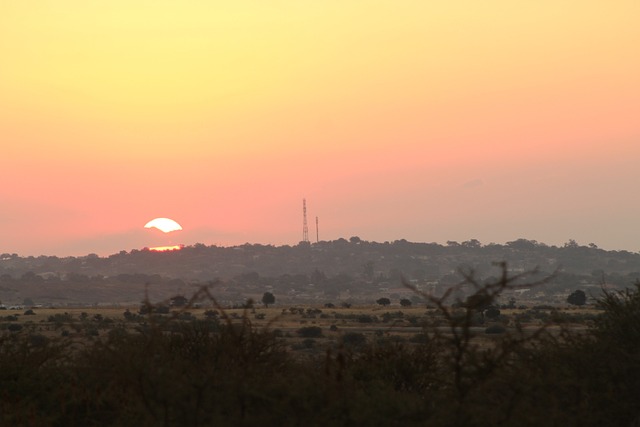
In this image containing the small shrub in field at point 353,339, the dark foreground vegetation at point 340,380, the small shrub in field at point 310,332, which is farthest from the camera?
the small shrub in field at point 310,332

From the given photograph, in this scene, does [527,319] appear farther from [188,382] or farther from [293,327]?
[188,382]

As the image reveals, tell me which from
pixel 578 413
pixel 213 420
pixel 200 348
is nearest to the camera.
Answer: pixel 213 420

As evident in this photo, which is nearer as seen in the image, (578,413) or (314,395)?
(314,395)

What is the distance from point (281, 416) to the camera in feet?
44.6

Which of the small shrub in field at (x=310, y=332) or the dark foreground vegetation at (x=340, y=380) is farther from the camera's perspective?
the small shrub in field at (x=310, y=332)

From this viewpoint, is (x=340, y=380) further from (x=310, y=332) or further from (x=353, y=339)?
(x=310, y=332)

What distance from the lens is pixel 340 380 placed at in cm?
1418

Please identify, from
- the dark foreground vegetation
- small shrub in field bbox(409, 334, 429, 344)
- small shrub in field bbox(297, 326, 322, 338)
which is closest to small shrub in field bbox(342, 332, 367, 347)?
small shrub in field bbox(409, 334, 429, 344)

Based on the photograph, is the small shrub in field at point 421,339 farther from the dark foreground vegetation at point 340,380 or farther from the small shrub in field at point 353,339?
the small shrub in field at point 353,339

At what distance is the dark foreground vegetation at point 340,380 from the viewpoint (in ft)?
44.3

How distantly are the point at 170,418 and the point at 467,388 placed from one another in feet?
13.9

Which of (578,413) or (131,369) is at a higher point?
(131,369)

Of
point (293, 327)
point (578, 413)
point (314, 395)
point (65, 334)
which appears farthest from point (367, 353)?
point (293, 327)

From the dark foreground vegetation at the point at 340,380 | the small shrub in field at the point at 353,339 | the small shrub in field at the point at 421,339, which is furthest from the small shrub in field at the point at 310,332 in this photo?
the dark foreground vegetation at the point at 340,380
